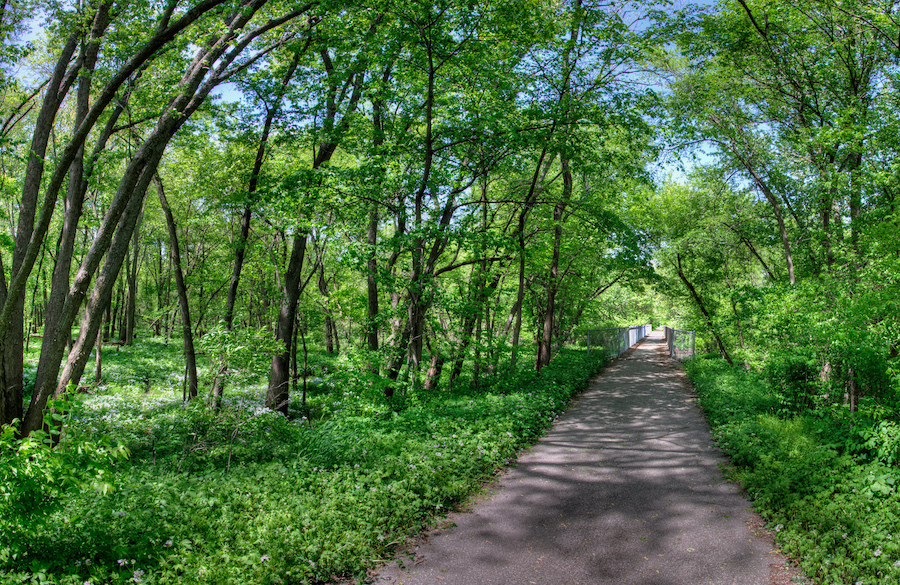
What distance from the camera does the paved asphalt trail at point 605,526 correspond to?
4.23 meters

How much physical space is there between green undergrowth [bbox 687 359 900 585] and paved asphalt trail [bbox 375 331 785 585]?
282 millimetres

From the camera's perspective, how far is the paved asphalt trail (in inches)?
166

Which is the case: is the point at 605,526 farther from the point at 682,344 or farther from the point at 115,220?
the point at 682,344

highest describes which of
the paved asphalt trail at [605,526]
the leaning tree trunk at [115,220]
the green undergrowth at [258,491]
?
the leaning tree trunk at [115,220]

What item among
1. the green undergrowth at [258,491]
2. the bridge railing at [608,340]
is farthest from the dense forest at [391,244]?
the bridge railing at [608,340]

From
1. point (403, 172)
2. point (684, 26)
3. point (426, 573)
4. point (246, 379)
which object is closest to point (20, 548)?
point (426, 573)

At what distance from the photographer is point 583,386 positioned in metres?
14.1

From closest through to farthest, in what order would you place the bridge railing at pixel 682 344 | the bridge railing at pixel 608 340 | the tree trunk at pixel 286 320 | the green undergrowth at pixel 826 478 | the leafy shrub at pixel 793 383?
the green undergrowth at pixel 826 478 → the leafy shrub at pixel 793 383 → the tree trunk at pixel 286 320 → the bridge railing at pixel 682 344 → the bridge railing at pixel 608 340

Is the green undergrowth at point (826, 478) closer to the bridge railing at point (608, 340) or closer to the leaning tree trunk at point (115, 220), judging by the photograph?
the leaning tree trunk at point (115, 220)

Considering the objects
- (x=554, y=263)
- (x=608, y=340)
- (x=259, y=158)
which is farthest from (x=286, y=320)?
(x=608, y=340)

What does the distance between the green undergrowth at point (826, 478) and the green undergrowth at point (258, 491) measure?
10.3 feet

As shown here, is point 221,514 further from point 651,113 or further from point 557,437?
point 651,113

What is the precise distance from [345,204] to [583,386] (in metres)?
8.62

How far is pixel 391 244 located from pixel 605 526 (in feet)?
17.5
